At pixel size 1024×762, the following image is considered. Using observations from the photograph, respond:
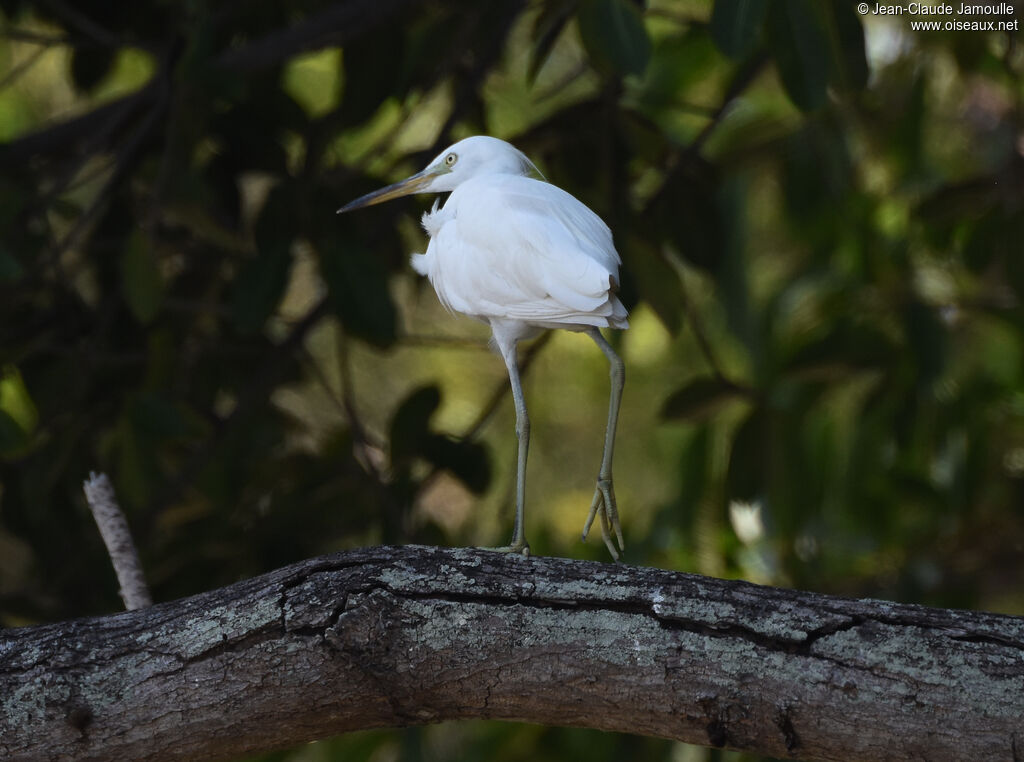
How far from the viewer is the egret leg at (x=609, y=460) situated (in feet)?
6.58

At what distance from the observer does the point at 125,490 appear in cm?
314

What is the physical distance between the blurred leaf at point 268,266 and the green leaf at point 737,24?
129cm

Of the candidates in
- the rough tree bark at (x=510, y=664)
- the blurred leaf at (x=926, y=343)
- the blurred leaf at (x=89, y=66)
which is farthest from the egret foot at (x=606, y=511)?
the blurred leaf at (x=89, y=66)

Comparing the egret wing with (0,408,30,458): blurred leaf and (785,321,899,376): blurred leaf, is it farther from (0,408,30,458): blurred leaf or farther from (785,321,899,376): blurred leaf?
(785,321,899,376): blurred leaf

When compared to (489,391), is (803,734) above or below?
above

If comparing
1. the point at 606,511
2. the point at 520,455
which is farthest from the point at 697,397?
the point at 520,455

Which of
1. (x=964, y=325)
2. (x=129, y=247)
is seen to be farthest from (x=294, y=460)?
(x=964, y=325)

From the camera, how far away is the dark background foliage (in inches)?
120

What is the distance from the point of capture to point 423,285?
4.03 meters

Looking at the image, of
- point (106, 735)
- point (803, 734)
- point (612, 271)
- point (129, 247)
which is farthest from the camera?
point (129, 247)

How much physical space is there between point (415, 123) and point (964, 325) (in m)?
3.19

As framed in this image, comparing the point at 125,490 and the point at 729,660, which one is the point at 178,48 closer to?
the point at 125,490

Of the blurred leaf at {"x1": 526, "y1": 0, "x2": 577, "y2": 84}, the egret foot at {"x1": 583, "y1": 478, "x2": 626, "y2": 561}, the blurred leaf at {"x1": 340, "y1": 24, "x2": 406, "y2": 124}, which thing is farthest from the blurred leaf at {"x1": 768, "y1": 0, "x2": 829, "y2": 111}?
the blurred leaf at {"x1": 340, "y1": 24, "x2": 406, "y2": 124}

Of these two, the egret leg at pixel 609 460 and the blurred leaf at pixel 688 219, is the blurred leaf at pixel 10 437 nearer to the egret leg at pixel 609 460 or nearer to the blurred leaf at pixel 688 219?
the egret leg at pixel 609 460
